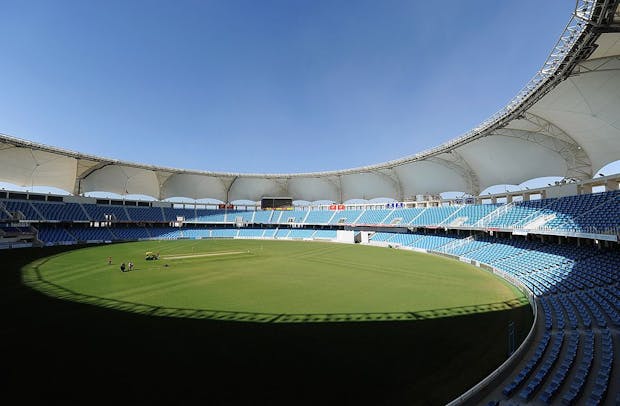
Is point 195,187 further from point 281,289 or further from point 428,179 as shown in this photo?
point 281,289

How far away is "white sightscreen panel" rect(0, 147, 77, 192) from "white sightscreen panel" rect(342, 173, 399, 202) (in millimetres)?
60919

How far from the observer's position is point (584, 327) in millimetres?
12328

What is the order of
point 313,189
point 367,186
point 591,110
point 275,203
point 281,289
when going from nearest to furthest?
point 281,289
point 591,110
point 367,186
point 313,189
point 275,203

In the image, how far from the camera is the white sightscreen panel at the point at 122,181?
61656 mm

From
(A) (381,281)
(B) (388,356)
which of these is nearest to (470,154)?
(A) (381,281)

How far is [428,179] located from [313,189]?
33.7m

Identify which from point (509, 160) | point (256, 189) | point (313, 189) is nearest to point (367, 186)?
point (313, 189)

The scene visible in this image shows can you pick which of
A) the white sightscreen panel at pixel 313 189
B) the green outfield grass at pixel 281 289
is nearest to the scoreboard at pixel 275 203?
the white sightscreen panel at pixel 313 189

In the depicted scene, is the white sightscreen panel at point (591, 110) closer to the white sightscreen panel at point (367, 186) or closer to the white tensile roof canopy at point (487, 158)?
the white tensile roof canopy at point (487, 158)

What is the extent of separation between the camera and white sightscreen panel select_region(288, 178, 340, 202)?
78.4 m

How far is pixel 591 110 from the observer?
912 inches

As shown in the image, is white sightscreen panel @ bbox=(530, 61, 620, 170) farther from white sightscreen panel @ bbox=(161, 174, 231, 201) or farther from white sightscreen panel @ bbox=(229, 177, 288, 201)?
white sightscreen panel @ bbox=(161, 174, 231, 201)

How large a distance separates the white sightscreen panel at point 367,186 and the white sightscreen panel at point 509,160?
22719 millimetres

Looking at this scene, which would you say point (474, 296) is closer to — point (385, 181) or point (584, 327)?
point (584, 327)
